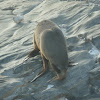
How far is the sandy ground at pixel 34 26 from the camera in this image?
6.57 metres

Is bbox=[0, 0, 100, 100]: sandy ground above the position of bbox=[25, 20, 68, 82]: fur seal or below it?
below

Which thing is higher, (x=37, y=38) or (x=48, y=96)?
(x=37, y=38)

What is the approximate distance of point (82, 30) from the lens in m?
7.60

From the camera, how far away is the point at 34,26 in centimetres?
884

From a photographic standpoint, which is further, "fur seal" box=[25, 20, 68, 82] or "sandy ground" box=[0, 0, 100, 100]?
"sandy ground" box=[0, 0, 100, 100]

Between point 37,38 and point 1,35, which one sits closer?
point 37,38

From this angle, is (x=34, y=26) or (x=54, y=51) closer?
(x=54, y=51)

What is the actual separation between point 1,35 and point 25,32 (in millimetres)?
673

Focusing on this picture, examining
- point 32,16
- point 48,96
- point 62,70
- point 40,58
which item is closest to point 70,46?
point 40,58

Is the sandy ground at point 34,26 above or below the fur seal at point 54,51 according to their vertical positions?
below

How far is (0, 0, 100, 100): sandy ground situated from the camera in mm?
6566

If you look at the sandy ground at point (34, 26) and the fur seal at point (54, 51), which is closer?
the fur seal at point (54, 51)

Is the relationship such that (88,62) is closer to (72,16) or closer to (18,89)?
(18,89)

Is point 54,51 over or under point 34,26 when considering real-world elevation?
over
